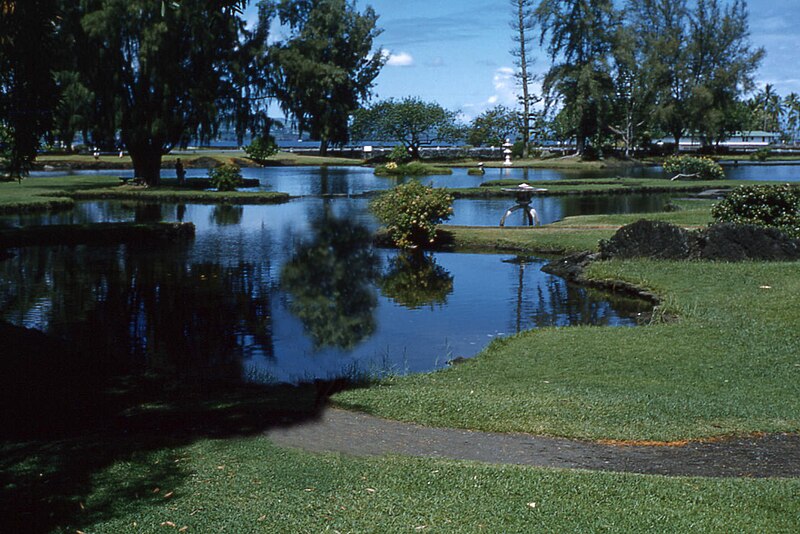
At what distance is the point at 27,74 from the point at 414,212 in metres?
12.6

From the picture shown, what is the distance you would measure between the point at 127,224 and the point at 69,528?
22.4 metres

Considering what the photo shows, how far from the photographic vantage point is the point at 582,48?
84625 millimetres

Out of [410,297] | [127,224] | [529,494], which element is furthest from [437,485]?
[127,224]

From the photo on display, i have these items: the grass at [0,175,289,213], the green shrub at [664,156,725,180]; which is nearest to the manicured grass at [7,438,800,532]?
the grass at [0,175,289,213]

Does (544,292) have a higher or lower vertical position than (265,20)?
lower

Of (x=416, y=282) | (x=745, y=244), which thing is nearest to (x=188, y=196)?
(x=416, y=282)

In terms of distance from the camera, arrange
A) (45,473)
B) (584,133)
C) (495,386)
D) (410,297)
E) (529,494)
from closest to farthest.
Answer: (529,494) → (45,473) → (495,386) → (410,297) → (584,133)

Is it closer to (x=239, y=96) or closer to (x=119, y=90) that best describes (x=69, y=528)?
(x=119, y=90)

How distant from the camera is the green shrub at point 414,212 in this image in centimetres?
2517

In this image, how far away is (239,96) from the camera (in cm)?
4666

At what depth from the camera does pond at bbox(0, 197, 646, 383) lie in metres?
13.4

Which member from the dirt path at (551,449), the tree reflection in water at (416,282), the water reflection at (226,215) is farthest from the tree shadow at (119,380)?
the water reflection at (226,215)

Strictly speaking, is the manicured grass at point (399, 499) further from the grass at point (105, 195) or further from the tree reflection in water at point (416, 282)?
the grass at point (105, 195)

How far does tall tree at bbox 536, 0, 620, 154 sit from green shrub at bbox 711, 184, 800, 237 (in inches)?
2439
